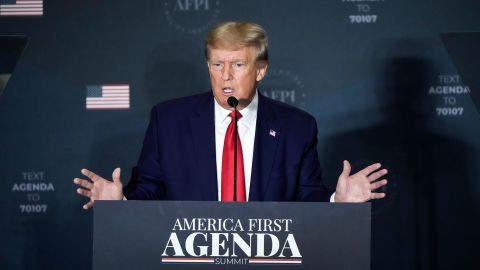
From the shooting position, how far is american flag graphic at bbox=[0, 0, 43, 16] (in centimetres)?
424

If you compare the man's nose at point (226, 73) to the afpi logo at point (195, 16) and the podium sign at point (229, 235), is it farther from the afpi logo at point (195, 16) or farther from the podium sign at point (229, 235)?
the afpi logo at point (195, 16)

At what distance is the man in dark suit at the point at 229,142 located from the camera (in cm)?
273

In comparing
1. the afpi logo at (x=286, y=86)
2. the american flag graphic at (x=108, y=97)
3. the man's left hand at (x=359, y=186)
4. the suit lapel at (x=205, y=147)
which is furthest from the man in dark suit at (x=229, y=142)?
the american flag graphic at (x=108, y=97)

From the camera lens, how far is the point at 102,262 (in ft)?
6.63

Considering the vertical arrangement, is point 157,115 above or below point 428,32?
below

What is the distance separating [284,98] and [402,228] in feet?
3.19

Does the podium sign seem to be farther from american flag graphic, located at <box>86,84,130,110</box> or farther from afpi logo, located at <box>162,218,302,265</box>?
american flag graphic, located at <box>86,84,130,110</box>

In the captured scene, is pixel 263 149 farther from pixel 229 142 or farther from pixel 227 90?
pixel 227 90

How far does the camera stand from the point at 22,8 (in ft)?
13.9

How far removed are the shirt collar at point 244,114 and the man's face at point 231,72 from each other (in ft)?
0.10

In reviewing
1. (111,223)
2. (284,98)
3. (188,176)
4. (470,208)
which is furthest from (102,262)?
(470,208)

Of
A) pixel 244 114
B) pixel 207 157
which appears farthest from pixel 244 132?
pixel 207 157

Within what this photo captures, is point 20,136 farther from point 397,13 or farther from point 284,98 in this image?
point 397,13

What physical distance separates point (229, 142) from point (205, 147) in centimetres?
10
